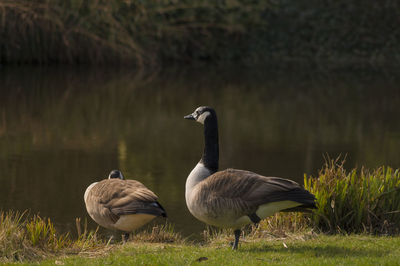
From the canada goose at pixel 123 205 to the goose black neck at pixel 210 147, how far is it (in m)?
0.71

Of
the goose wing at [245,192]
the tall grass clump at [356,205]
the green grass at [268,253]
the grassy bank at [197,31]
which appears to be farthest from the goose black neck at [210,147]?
the grassy bank at [197,31]

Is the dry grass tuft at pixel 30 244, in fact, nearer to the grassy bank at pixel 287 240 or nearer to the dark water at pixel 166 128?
the grassy bank at pixel 287 240

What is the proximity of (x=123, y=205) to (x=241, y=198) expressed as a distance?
155 centimetres

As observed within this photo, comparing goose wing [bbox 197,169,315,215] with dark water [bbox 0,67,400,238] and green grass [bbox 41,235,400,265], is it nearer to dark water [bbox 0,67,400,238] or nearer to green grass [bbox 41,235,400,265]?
green grass [bbox 41,235,400,265]

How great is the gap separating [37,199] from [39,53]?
23920 mm

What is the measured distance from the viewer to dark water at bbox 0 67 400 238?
12852mm

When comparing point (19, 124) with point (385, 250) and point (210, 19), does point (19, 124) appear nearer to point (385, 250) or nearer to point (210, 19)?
point (385, 250)

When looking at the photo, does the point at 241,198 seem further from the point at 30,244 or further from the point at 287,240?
the point at 30,244

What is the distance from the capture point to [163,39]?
37.3 metres

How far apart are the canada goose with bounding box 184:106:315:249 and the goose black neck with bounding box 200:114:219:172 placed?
1.12 ft

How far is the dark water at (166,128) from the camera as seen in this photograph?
42.2ft

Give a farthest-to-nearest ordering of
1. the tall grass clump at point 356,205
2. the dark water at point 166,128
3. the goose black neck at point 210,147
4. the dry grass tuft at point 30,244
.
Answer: the dark water at point 166,128 → the tall grass clump at point 356,205 → the goose black neck at point 210,147 → the dry grass tuft at point 30,244

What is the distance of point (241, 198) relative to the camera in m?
7.41

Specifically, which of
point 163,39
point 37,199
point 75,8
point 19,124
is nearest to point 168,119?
point 19,124
